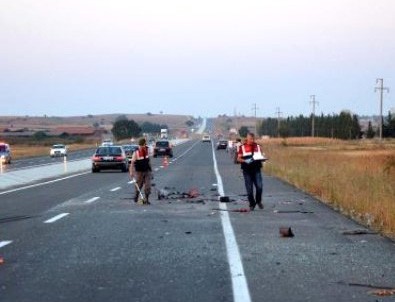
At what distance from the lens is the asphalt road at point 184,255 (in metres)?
8.73

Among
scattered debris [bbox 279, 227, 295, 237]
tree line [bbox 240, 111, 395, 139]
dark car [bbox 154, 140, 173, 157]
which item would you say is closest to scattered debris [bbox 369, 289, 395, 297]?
scattered debris [bbox 279, 227, 295, 237]

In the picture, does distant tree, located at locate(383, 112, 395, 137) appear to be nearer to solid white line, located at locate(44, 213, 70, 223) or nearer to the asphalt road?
the asphalt road

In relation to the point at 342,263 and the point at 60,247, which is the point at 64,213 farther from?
the point at 342,263

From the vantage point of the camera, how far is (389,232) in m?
14.5

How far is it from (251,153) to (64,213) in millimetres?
4763

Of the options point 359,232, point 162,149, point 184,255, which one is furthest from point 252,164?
point 162,149

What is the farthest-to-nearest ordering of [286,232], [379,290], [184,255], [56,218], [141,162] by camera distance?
[141,162] < [56,218] < [286,232] < [184,255] < [379,290]

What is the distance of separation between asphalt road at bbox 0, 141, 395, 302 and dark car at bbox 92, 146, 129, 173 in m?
24.0

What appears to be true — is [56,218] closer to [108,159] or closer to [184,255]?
[184,255]

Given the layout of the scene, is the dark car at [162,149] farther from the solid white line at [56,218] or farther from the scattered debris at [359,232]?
the scattered debris at [359,232]

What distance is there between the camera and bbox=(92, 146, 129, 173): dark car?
4462 cm

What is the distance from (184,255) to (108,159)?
110ft

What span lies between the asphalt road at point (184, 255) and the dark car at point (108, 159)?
945 inches

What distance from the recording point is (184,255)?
11.5 m
